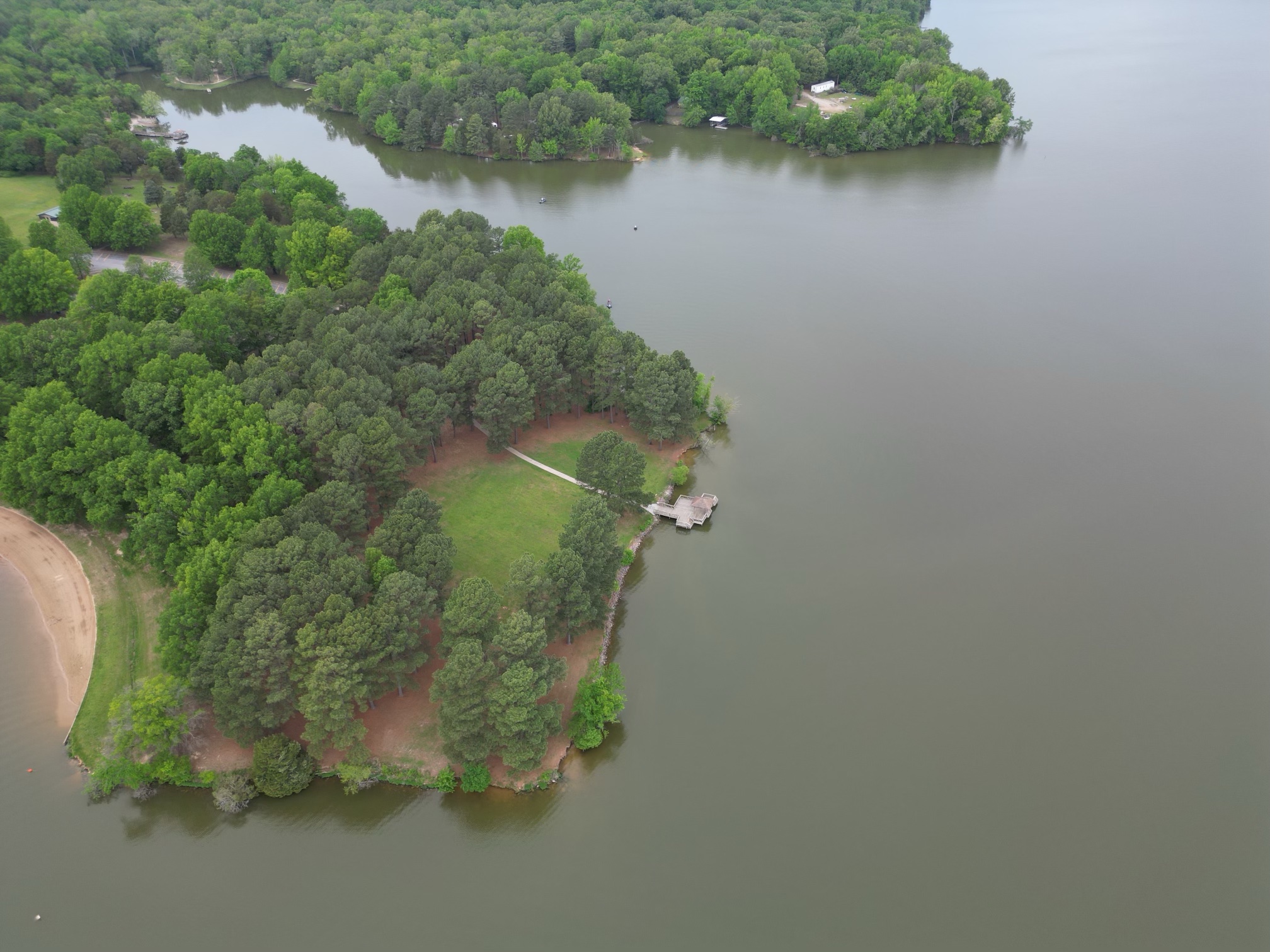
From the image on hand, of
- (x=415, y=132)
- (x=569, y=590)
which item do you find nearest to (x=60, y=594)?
(x=569, y=590)

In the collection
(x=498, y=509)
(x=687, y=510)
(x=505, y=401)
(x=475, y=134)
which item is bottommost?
(x=498, y=509)

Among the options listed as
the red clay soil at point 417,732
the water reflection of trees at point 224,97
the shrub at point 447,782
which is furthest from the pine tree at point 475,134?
the shrub at point 447,782

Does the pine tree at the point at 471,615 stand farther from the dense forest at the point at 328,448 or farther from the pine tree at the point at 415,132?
the pine tree at the point at 415,132

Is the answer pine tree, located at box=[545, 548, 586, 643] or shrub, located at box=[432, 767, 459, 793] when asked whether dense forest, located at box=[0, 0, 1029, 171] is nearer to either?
pine tree, located at box=[545, 548, 586, 643]

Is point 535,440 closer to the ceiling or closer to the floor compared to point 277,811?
closer to the ceiling

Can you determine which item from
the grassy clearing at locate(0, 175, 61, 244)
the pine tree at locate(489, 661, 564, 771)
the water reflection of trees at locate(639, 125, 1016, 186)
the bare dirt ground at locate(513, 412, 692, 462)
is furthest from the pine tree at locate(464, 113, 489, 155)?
the pine tree at locate(489, 661, 564, 771)

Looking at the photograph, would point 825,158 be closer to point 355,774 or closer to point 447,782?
point 447,782
